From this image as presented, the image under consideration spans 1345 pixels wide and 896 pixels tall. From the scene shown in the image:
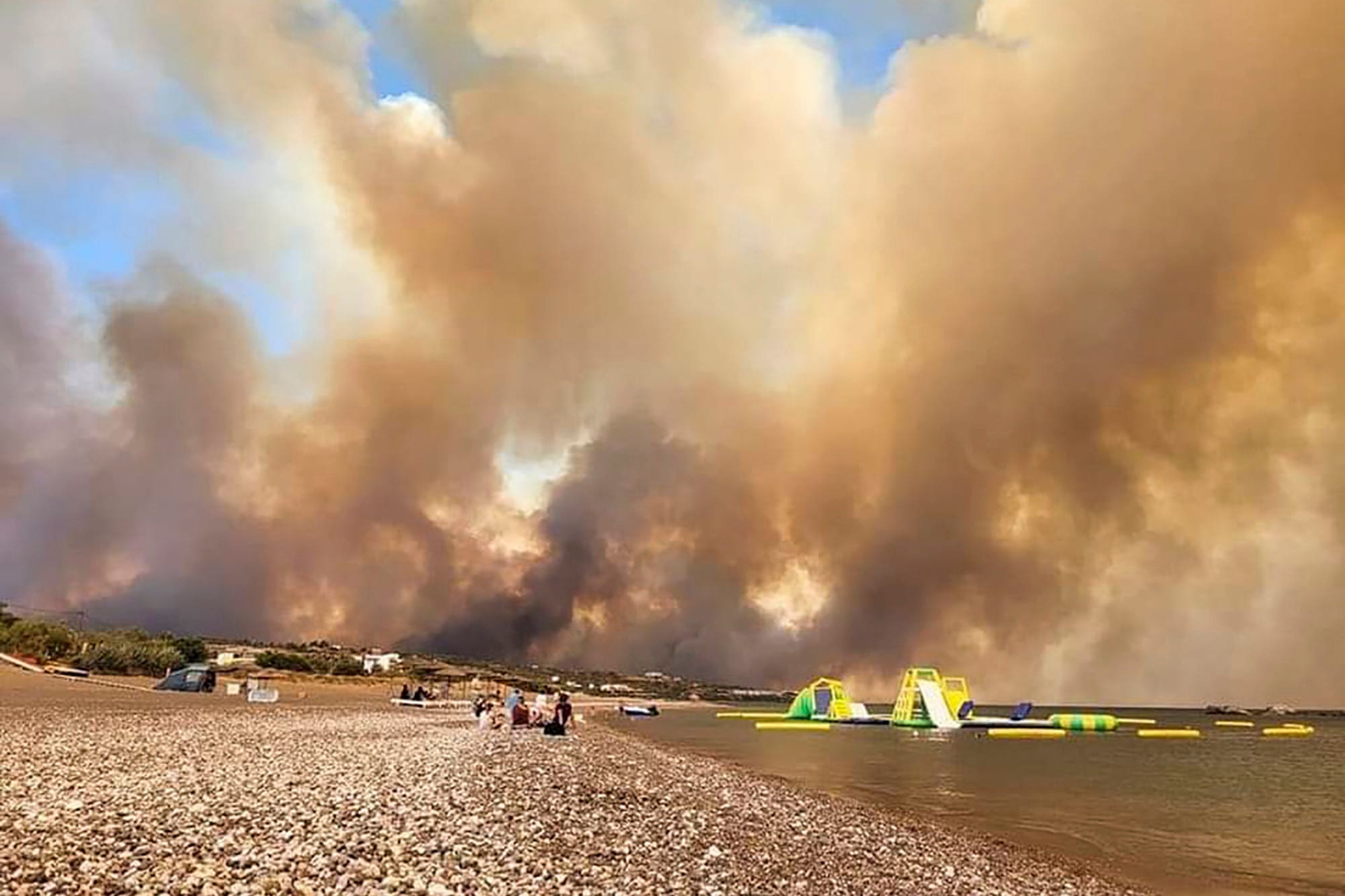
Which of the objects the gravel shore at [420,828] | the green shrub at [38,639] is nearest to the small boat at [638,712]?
the green shrub at [38,639]

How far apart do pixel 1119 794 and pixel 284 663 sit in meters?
139

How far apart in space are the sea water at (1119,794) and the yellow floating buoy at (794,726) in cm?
1249

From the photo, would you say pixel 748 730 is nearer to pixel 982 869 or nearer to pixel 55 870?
pixel 982 869

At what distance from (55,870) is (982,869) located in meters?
20.4

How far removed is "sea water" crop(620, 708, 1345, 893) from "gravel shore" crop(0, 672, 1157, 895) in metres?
5.34

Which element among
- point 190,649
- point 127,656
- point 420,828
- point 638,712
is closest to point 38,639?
point 127,656

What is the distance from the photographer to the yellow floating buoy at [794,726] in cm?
11688

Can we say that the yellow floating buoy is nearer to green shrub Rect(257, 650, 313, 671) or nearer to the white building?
green shrub Rect(257, 650, 313, 671)

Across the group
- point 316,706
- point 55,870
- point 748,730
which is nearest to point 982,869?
point 55,870

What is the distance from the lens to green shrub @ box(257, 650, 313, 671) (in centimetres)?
14875

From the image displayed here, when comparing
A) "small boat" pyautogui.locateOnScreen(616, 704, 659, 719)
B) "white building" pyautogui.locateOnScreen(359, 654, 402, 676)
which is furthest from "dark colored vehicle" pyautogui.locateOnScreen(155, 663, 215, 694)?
"white building" pyautogui.locateOnScreen(359, 654, 402, 676)

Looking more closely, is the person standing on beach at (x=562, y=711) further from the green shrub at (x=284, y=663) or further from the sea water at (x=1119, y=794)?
the green shrub at (x=284, y=663)

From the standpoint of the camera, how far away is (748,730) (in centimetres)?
11194

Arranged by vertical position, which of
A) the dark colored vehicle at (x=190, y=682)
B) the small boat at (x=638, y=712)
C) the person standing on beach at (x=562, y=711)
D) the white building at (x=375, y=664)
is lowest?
the small boat at (x=638, y=712)
